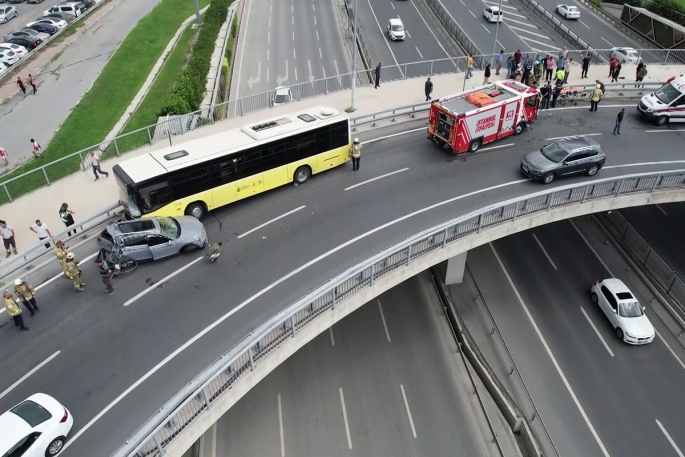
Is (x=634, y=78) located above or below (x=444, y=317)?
above

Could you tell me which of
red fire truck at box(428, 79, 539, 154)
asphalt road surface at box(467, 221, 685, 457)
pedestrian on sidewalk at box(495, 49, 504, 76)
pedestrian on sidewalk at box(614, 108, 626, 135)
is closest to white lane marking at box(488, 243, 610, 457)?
asphalt road surface at box(467, 221, 685, 457)

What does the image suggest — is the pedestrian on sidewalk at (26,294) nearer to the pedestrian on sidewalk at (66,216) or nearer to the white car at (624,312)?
the pedestrian on sidewalk at (66,216)

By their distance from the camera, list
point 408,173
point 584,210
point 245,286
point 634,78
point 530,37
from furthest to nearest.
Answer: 1. point 530,37
2. point 634,78
3. point 408,173
4. point 584,210
5. point 245,286

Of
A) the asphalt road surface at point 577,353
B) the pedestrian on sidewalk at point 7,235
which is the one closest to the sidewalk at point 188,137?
the pedestrian on sidewalk at point 7,235

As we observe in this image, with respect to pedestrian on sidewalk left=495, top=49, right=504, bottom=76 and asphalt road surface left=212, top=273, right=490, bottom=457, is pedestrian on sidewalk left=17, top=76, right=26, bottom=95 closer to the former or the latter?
asphalt road surface left=212, top=273, right=490, bottom=457

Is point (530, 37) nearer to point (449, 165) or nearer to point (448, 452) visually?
point (449, 165)

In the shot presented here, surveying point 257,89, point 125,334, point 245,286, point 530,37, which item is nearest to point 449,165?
point 245,286

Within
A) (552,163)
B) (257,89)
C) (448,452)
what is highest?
(552,163)

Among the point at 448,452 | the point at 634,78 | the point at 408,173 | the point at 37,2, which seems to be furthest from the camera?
the point at 37,2
